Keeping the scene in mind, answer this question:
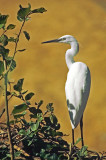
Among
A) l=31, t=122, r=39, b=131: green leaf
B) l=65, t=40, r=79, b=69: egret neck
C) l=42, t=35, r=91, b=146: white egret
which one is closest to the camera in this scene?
l=31, t=122, r=39, b=131: green leaf

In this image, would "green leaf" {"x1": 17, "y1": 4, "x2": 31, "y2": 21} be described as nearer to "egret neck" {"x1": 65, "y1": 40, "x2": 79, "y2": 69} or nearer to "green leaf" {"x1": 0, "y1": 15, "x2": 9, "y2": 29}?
"green leaf" {"x1": 0, "y1": 15, "x2": 9, "y2": 29}

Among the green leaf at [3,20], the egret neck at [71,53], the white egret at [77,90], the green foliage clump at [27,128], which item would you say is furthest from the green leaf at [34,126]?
the egret neck at [71,53]

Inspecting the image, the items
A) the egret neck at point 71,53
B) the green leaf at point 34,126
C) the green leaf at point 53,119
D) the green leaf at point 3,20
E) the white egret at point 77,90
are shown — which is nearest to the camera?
the green leaf at point 3,20

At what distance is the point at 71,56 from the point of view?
78.3 inches

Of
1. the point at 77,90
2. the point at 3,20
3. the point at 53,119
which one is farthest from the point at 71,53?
the point at 3,20

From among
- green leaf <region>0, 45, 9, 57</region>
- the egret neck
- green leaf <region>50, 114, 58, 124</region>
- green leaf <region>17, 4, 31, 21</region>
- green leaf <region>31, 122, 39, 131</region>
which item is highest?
the egret neck

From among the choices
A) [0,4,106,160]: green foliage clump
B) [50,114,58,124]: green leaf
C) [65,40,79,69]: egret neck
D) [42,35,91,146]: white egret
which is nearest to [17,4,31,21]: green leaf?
[0,4,106,160]: green foliage clump

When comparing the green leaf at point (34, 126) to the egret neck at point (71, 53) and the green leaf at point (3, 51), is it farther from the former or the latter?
the egret neck at point (71, 53)

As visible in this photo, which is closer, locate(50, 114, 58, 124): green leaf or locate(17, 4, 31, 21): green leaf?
locate(17, 4, 31, 21): green leaf

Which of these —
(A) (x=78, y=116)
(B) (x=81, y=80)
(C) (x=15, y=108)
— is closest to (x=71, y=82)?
(B) (x=81, y=80)

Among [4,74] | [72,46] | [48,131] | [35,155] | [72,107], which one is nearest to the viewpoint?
[4,74]

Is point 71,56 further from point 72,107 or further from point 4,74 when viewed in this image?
point 4,74

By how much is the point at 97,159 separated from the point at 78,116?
48 centimetres

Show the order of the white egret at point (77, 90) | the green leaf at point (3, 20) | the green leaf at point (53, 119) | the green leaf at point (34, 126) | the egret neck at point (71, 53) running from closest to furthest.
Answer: the green leaf at point (3, 20) → the green leaf at point (34, 126) → the green leaf at point (53, 119) → the white egret at point (77, 90) → the egret neck at point (71, 53)
